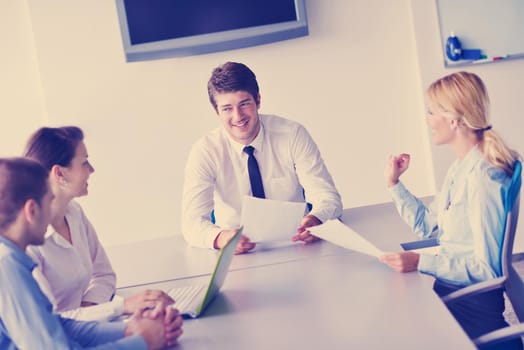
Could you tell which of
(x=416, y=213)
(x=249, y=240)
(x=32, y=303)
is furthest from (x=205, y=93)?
(x=32, y=303)

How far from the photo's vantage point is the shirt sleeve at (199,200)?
8.10ft

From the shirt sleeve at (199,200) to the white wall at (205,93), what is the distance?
4.64 feet

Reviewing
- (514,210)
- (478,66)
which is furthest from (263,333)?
(478,66)

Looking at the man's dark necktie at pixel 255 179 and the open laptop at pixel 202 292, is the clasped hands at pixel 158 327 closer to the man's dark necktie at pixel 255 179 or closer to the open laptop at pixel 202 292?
the open laptop at pixel 202 292

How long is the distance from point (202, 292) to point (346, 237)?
446mm

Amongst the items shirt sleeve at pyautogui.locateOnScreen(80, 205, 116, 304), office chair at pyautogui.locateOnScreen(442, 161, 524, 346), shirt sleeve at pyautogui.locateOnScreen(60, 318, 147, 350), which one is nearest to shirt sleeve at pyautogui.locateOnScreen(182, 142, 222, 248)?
shirt sleeve at pyautogui.locateOnScreen(80, 205, 116, 304)

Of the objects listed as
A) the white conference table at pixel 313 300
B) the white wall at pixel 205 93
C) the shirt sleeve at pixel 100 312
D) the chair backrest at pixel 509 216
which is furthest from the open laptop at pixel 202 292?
the white wall at pixel 205 93

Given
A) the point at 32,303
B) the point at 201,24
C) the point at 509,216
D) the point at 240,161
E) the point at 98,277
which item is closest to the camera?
the point at 32,303

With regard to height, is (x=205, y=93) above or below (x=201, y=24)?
below

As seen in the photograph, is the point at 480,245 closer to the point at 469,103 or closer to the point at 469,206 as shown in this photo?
the point at 469,206

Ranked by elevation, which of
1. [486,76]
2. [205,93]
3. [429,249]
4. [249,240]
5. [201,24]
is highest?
[201,24]

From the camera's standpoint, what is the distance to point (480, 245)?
5.75ft

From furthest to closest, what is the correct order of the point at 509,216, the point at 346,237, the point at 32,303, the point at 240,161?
1. the point at 240,161
2. the point at 346,237
3. the point at 509,216
4. the point at 32,303

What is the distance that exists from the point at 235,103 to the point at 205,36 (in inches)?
57.2
